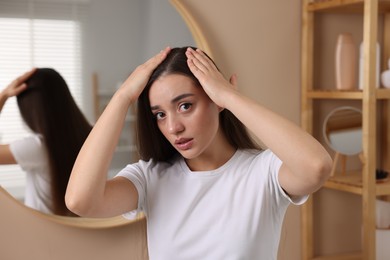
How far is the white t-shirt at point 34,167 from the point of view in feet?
6.44

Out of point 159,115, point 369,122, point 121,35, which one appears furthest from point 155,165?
point 369,122

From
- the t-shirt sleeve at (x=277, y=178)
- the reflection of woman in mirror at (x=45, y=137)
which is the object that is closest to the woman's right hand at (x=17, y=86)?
the reflection of woman in mirror at (x=45, y=137)

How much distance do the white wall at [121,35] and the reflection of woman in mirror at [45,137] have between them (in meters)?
0.08

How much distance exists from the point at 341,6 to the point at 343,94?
13.0 inches

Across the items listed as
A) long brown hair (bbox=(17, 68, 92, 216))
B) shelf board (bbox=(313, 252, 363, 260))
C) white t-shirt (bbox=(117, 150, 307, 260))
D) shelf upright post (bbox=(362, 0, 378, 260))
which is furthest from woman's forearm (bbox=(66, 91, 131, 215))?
shelf board (bbox=(313, 252, 363, 260))

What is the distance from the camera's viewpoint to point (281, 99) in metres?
2.40

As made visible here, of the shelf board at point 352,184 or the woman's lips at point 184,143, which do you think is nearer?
the woman's lips at point 184,143

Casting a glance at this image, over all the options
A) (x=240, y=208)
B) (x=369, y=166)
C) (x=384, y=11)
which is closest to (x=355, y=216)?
(x=369, y=166)

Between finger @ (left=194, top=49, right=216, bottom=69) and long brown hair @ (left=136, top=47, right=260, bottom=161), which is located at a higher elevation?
finger @ (left=194, top=49, right=216, bottom=69)

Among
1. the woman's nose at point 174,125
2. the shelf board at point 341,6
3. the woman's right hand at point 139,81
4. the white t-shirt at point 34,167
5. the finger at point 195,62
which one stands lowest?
the white t-shirt at point 34,167

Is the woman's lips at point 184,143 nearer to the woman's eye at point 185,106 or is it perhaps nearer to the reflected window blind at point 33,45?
the woman's eye at point 185,106

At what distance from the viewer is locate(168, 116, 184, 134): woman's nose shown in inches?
47.2

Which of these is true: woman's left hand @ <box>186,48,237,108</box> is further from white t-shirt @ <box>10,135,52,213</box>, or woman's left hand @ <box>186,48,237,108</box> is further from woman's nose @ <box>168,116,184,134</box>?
white t-shirt @ <box>10,135,52,213</box>

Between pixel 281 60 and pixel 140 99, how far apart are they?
3.93 ft
